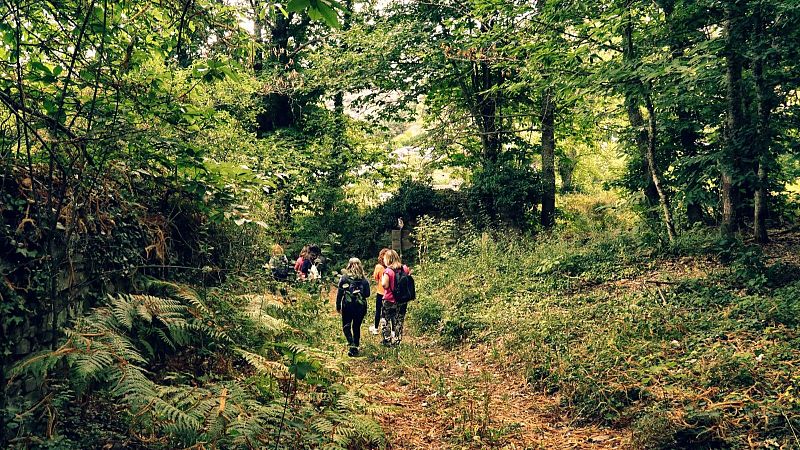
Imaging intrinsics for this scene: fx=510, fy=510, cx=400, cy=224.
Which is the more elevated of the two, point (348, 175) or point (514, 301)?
point (348, 175)

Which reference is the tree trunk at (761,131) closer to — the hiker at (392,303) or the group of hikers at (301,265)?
the hiker at (392,303)

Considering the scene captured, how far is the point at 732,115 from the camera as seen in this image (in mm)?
8742

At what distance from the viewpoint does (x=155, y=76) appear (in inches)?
203

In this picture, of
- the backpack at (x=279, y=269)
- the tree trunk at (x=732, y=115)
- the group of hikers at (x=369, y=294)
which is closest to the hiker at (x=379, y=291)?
the group of hikers at (x=369, y=294)

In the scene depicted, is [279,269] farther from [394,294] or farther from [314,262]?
[394,294]

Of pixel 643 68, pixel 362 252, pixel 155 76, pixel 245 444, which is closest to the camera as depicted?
pixel 245 444

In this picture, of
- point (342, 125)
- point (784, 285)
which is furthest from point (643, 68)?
point (342, 125)

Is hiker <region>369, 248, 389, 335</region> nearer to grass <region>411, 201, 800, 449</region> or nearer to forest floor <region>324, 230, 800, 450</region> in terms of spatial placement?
forest floor <region>324, 230, 800, 450</region>

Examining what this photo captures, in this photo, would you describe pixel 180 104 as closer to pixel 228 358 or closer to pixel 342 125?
pixel 228 358

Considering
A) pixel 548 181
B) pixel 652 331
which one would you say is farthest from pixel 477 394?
pixel 548 181

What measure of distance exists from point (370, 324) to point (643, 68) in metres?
7.48

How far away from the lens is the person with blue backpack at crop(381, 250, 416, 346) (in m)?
9.52

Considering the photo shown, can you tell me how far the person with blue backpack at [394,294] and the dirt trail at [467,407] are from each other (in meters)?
0.95

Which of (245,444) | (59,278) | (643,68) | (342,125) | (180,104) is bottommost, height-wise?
(245,444)
